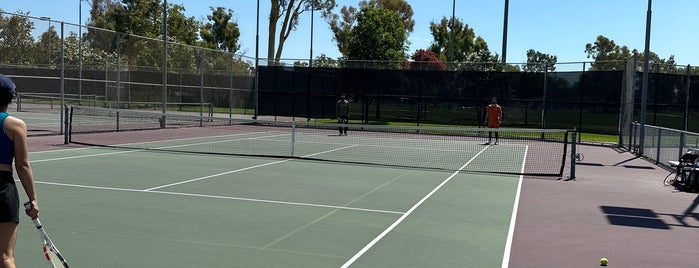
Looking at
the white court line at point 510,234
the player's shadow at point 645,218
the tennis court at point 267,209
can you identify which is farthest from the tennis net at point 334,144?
the player's shadow at point 645,218

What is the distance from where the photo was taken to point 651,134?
1864cm

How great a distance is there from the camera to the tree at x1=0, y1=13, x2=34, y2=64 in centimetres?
1978

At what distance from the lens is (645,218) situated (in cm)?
894

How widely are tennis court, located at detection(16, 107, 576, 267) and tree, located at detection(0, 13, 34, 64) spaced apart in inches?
250

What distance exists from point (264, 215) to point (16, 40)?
16019mm

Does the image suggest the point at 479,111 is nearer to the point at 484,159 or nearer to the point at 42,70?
the point at 484,159

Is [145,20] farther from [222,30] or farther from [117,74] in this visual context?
[117,74]

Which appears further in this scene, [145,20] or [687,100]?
[145,20]

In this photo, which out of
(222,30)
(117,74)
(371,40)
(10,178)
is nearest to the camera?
(10,178)

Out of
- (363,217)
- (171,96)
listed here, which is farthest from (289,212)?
(171,96)

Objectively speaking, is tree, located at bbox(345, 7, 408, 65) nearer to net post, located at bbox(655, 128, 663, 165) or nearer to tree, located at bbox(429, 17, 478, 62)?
tree, located at bbox(429, 17, 478, 62)

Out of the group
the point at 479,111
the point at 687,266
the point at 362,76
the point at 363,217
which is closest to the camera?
the point at 687,266

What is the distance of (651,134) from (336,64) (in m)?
17.8

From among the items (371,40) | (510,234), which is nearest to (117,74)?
(510,234)
